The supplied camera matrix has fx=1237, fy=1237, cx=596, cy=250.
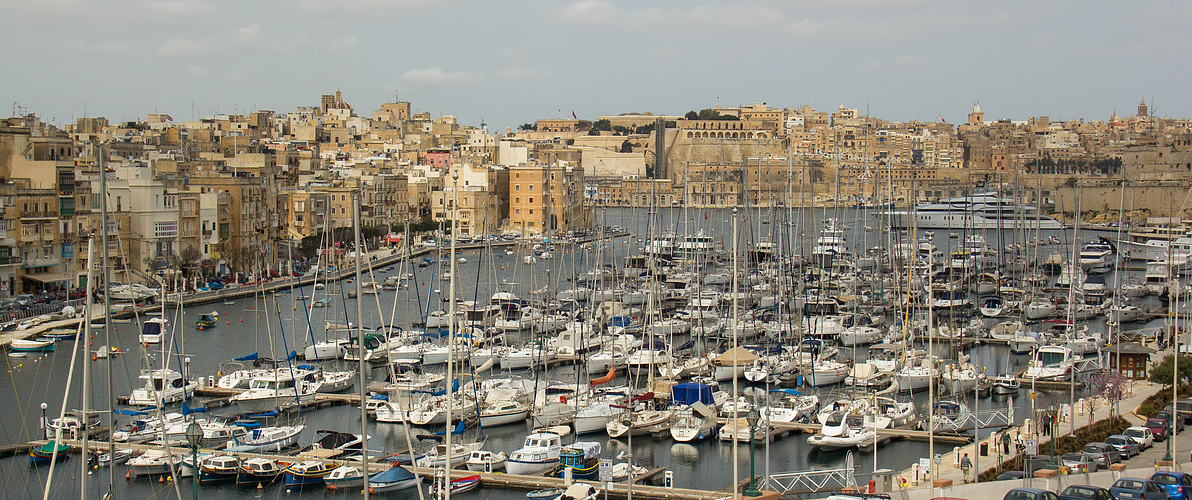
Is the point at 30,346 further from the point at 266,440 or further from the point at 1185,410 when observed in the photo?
the point at 1185,410

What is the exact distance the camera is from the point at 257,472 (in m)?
11.7

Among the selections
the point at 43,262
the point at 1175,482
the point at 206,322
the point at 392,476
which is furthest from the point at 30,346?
the point at 1175,482

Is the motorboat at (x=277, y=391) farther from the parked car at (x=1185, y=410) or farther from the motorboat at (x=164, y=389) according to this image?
the parked car at (x=1185, y=410)

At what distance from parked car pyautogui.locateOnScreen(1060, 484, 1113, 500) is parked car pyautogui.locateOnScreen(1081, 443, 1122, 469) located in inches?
63.8

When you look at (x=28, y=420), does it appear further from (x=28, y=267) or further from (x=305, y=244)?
(x=305, y=244)

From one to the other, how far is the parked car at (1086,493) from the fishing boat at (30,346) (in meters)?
16.3

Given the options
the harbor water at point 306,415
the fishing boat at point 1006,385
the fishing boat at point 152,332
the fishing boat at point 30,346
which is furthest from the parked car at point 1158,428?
the fishing boat at point 30,346

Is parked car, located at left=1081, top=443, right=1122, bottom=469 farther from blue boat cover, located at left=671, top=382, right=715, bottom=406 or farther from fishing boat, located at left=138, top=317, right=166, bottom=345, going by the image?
fishing boat, located at left=138, top=317, right=166, bottom=345

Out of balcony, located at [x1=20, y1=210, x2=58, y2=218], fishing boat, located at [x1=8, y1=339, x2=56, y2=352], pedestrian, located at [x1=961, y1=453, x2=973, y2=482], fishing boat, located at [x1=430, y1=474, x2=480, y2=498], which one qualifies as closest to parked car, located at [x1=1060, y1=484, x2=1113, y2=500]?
Answer: pedestrian, located at [x1=961, y1=453, x2=973, y2=482]

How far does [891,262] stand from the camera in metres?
24.0

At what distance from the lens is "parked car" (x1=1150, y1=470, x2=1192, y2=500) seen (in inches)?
344

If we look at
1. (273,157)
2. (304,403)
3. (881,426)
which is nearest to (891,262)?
(881,426)

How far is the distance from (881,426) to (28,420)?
983cm

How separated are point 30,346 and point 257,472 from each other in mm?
9735
